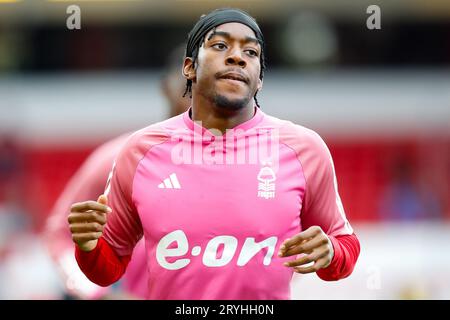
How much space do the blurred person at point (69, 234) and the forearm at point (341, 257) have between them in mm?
1837

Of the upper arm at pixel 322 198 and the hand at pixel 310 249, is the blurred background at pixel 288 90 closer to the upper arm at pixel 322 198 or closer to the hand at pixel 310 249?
the upper arm at pixel 322 198

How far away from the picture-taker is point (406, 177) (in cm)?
1454

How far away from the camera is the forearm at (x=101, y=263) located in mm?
4176

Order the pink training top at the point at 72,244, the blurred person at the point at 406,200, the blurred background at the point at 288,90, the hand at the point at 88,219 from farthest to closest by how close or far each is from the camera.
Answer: the blurred background at the point at 288,90 < the blurred person at the point at 406,200 < the pink training top at the point at 72,244 < the hand at the point at 88,219

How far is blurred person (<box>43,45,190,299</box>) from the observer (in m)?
5.94

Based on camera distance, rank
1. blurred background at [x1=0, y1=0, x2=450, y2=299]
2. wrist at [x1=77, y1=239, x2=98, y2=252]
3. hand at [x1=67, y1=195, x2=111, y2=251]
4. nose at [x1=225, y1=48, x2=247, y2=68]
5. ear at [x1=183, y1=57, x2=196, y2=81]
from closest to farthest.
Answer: hand at [x1=67, y1=195, x2=111, y2=251]
wrist at [x1=77, y1=239, x2=98, y2=252]
nose at [x1=225, y1=48, x2=247, y2=68]
ear at [x1=183, y1=57, x2=196, y2=81]
blurred background at [x1=0, y1=0, x2=450, y2=299]

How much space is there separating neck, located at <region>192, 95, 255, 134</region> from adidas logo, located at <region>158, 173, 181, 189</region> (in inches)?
9.9

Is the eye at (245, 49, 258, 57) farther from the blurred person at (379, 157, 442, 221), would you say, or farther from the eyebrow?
the blurred person at (379, 157, 442, 221)

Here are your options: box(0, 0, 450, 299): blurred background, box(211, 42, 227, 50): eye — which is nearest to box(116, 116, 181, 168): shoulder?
box(211, 42, 227, 50): eye

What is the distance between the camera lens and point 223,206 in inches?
166

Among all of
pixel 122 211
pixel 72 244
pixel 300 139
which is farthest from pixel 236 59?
pixel 72 244

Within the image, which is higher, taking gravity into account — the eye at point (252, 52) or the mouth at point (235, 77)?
the eye at point (252, 52)

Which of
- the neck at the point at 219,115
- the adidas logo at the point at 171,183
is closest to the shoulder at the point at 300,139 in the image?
the neck at the point at 219,115
